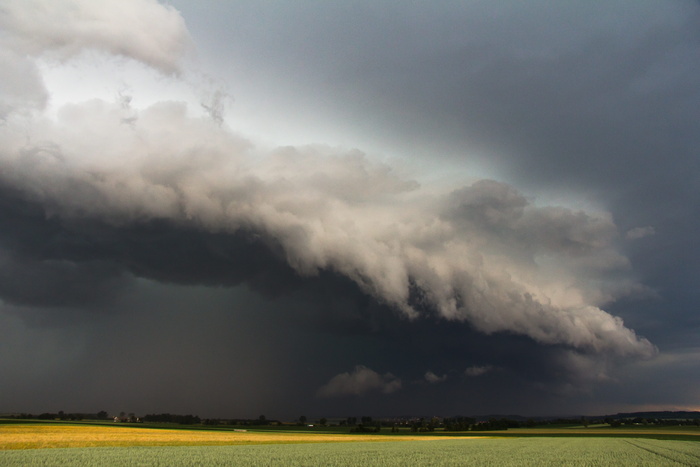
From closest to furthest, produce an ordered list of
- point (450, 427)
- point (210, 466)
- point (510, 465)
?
point (210, 466)
point (510, 465)
point (450, 427)

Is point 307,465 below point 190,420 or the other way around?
the other way around

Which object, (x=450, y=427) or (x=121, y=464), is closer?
(x=121, y=464)

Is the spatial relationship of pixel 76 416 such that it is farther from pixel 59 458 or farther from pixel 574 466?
pixel 574 466

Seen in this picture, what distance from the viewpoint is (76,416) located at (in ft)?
656

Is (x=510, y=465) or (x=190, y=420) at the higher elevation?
(x=510, y=465)

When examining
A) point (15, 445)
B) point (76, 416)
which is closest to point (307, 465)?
point (15, 445)

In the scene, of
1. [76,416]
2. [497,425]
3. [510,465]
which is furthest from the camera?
[76,416]

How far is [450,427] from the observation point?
539 ft

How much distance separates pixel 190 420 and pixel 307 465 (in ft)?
602

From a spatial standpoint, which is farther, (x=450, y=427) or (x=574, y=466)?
(x=450, y=427)

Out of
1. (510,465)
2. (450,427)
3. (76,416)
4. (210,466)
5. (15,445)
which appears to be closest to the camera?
(210,466)

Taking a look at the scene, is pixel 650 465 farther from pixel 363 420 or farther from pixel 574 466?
pixel 363 420

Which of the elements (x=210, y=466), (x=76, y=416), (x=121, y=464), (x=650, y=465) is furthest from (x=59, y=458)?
(x=76, y=416)

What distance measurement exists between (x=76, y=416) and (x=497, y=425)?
190923 millimetres
